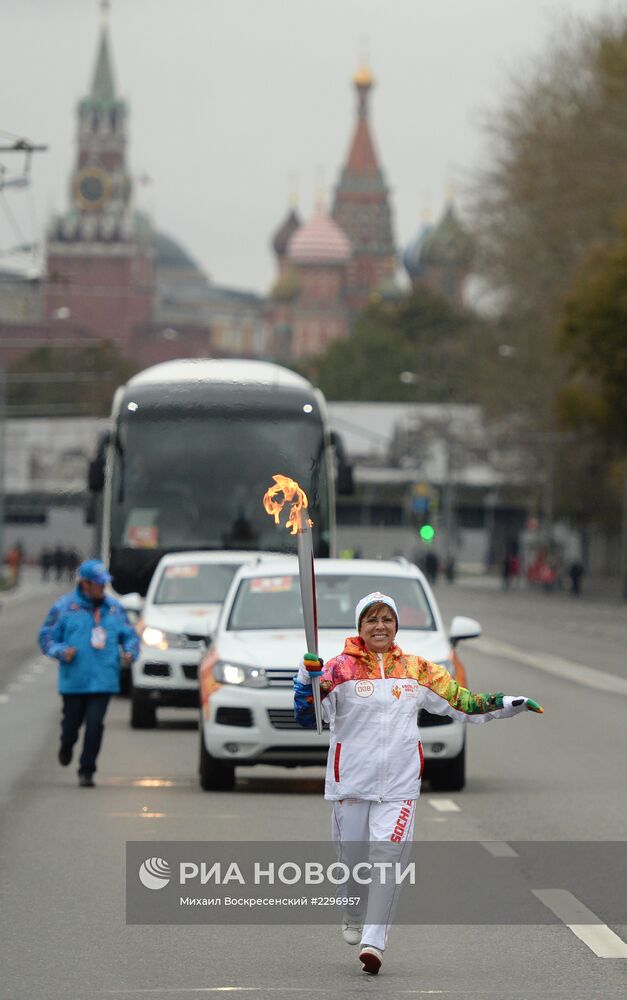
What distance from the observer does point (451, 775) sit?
15242 mm

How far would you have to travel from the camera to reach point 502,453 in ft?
288

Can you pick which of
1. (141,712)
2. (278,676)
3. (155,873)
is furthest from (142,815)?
(141,712)

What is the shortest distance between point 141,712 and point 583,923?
11334 mm

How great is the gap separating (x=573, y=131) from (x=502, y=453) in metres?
22.8

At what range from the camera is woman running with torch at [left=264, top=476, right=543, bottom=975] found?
27.0 feet

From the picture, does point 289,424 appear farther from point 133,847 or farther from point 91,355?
point 91,355

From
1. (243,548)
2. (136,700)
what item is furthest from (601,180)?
(136,700)

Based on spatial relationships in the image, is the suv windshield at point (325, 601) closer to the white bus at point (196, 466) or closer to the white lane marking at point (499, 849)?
Result: the white lane marking at point (499, 849)

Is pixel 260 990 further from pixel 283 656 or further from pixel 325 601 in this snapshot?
pixel 325 601

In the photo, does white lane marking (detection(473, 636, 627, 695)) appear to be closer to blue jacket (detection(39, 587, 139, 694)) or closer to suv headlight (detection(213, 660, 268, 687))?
suv headlight (detection(213, 660, 268, 687))

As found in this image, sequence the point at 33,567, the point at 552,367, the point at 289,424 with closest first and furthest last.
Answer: the point at 289,424, the point at 552,367, the point at 33,567

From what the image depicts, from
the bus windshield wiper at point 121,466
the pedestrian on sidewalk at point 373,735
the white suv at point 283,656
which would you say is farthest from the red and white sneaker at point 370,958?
the bus windshield wiper at point 121,466

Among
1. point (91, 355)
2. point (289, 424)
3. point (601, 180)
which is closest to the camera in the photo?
point (289, 424)

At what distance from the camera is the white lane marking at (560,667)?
27.1 meters
